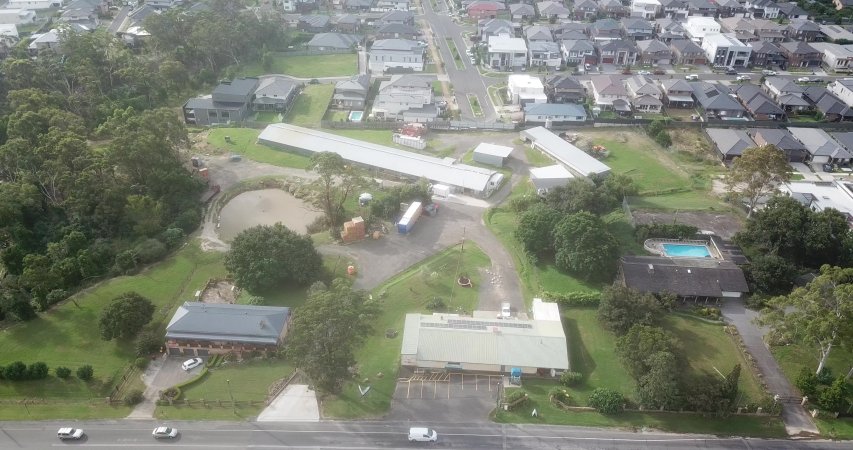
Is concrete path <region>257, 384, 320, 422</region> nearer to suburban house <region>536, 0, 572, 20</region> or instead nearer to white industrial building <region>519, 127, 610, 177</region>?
white industrial building <region>519, 127, 610, 177</region>

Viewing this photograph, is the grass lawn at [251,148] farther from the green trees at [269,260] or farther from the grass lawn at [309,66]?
the grass lawn at [309,66]

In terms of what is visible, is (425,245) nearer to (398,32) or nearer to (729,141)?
(729,141)

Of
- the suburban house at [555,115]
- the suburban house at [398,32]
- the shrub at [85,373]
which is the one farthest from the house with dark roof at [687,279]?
the suburban house at [398,32]

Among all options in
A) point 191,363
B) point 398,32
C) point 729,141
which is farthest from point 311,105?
point 729,141

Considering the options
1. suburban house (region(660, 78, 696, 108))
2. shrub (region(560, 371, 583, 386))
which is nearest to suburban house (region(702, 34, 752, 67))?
suburban house (region(660, 78, 696, 108))

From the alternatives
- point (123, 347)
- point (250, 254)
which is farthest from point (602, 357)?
point (123, 347)
